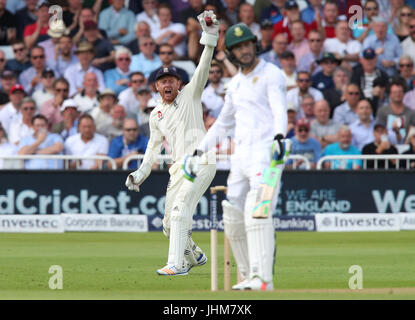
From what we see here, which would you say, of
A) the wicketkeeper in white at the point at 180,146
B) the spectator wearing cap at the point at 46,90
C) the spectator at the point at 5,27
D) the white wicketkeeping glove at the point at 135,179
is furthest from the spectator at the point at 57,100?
the white wicketkeeping glove at the point at 135,179

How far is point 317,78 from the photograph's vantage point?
19125mm

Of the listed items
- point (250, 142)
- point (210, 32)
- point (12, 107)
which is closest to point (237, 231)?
point (250, 142)

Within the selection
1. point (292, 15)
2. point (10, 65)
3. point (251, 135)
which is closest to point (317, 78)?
point (292, 15)

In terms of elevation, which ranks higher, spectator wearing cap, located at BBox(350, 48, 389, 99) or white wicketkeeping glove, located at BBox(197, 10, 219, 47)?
spectator wearing cap, located at BBox(350, 48, 389, 99)

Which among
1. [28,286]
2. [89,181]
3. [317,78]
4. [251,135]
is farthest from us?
[317,78]

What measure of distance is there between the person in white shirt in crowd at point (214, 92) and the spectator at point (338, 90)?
6.04 ft

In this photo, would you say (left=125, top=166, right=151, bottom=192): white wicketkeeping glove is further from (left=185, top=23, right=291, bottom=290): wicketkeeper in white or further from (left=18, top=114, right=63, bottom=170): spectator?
(left=18, top=114, right=63, bottom=170): spectator

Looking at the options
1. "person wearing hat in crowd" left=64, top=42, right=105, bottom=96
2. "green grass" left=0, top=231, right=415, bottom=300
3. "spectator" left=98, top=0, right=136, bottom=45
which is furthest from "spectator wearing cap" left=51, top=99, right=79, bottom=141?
"spectator" left=98, top=0, right=136, bottom=45

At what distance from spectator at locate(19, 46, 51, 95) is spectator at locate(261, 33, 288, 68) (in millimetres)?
4036

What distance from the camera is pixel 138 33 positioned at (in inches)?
786

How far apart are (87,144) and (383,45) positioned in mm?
5658

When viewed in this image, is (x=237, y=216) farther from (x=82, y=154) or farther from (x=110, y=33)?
(x=110, y=33)

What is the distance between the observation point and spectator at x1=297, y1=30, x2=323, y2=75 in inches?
760

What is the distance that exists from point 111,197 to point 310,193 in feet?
10.8
